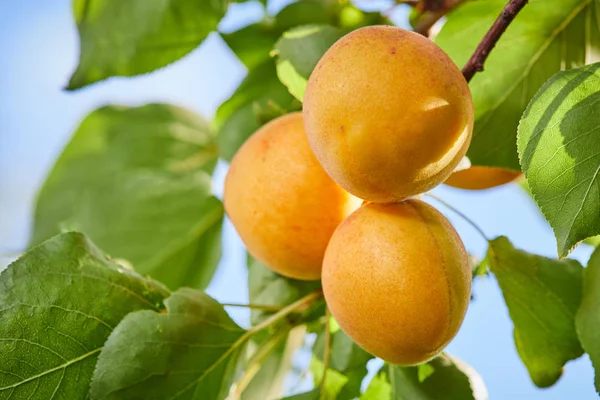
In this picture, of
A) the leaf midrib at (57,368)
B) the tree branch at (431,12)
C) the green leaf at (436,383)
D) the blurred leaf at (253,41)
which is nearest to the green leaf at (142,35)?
the blurred leaf at (253,41)

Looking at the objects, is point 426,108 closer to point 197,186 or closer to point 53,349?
point 53,349

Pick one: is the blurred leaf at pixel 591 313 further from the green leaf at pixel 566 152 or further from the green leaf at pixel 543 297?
the green leaf at pixel 566 152

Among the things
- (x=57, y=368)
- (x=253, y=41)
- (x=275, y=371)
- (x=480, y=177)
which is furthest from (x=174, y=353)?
(x=253, y=41)

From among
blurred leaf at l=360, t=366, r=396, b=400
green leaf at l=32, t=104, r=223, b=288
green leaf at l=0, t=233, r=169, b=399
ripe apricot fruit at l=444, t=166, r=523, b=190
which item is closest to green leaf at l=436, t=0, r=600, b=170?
ripe apricot fruit at l=444, t=166, r=523, b=190

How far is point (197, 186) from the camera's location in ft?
3.55

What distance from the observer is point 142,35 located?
33.8 inches

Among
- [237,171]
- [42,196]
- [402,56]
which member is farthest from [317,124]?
[42,196]

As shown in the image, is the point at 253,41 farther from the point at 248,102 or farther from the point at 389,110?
the point at 389,110

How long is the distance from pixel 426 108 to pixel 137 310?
0.34 m

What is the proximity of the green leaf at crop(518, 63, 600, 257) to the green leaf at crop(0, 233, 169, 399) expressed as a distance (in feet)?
1.20

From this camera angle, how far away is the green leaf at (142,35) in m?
0.85

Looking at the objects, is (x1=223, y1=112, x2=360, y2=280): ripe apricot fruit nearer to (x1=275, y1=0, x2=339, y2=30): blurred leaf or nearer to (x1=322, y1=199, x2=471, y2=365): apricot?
(x1=322, y1=199, x2=471, y2=365): apricot

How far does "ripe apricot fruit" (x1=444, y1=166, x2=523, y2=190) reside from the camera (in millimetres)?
700

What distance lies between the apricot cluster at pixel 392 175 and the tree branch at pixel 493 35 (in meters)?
0.04
